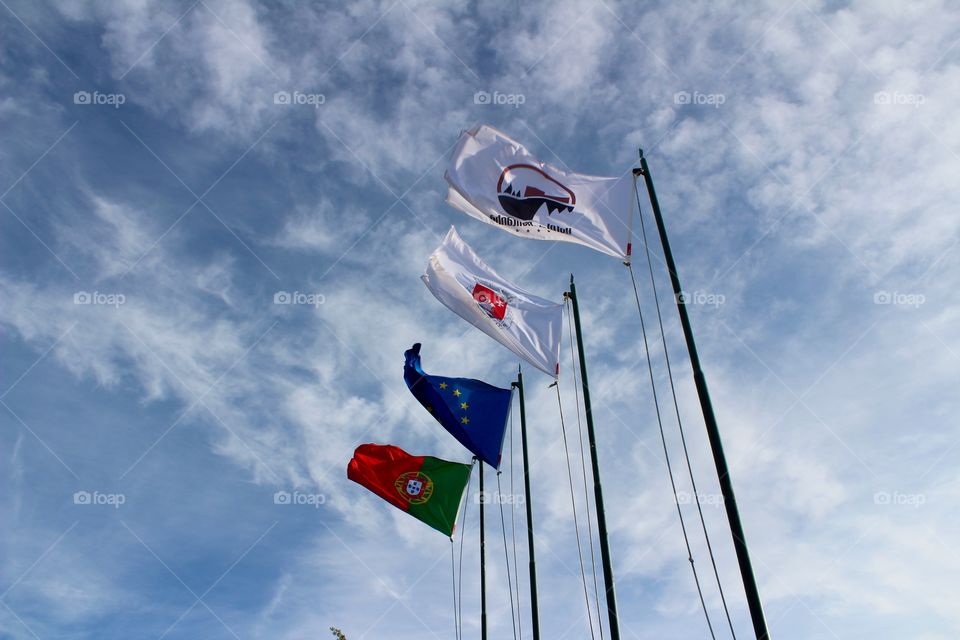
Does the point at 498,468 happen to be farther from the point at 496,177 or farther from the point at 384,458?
the point at 496,177

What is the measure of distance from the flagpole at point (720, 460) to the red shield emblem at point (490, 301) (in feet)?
16.3

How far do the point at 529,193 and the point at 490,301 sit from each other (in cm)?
290

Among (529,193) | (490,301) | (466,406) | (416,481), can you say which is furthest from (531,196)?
(416,481)

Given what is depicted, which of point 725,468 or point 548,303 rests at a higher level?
point 548,303

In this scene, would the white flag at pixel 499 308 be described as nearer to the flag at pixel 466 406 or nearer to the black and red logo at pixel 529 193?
the black and red logo at pixel 529 193

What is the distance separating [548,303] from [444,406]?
169 inches

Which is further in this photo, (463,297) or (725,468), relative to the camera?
(463,297)

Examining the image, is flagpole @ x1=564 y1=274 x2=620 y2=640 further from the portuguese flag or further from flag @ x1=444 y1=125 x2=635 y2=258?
the portuguese flag

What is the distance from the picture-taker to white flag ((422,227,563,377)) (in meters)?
15.0

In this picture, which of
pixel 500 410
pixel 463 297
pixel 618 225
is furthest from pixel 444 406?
pixel 618 225

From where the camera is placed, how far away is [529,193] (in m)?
14.1

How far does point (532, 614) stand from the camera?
17.5 meters

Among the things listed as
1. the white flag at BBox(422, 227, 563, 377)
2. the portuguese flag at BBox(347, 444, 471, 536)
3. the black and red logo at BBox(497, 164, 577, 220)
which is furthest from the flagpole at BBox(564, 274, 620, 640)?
the portuguese flag at BBox(347, 444, 471, 536)

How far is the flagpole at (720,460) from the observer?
316 inches
